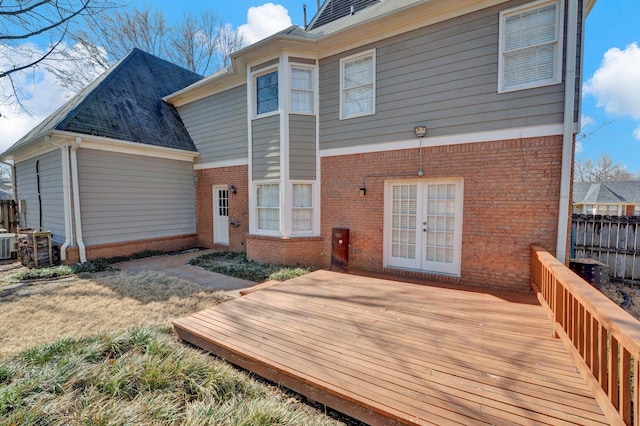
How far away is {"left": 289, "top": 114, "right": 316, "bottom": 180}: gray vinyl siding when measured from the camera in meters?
7.03

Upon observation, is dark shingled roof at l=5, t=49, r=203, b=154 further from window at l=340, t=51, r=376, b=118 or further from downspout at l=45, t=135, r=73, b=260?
window at l=340, t=51, r=376, b=118

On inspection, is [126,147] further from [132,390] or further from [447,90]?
[447,90]

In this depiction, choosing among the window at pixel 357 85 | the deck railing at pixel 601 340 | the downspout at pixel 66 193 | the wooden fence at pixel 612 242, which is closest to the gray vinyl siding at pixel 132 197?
the downspout at pixel 66 193

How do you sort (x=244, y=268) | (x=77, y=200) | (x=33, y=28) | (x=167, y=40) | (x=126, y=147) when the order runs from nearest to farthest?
(x=244, y=268)
(x=77, y=200)
(x=33, y=28)
(x=126, y=147)
(x=167, y=40)

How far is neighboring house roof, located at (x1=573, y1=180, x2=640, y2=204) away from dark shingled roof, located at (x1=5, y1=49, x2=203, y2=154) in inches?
1086

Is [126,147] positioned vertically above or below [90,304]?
above

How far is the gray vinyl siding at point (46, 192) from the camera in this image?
7707mm

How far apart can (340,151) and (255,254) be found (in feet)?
11.5

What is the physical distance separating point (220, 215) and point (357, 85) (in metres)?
6.06

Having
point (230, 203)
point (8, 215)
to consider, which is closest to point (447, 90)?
point (230, 203)

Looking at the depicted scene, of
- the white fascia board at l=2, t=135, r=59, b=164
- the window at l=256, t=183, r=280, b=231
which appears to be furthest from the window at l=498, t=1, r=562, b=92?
the white fascia board at l=2, t=135, r=59, b=164

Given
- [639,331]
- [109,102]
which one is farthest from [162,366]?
[109,102]

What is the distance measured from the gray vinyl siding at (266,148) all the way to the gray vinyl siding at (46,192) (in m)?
5.18

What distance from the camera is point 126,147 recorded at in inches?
324
